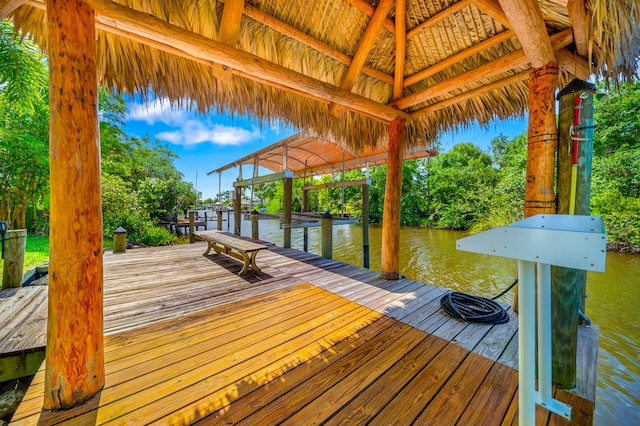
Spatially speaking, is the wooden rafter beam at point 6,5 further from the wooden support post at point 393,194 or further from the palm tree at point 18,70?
the wooden support post at point 393,194

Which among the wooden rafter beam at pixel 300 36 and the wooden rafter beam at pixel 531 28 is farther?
the wooden rafter beam at pixel 300 36

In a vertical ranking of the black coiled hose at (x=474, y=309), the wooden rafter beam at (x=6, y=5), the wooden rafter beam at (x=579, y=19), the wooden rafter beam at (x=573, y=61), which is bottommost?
the black coiled hose at (x=474, y=309)

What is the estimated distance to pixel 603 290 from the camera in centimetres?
496

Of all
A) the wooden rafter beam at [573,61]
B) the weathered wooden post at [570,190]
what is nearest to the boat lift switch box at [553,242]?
the weathered wooden post at [570,190]

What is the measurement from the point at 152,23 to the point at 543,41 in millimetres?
3285

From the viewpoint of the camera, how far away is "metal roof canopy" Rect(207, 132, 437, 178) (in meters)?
6.16

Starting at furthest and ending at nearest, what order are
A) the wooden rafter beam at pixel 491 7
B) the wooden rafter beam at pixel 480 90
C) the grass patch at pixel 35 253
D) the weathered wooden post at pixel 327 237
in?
1. the weathered wooden post at pixel 327 237
2. the grass patch at pixel 35 253
3. the wooden rafter beam at pixel 480 90
4. the wooden rafter beam at pixel 491 7

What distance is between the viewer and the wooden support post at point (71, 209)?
1414mm

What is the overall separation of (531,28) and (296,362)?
10.7 feet

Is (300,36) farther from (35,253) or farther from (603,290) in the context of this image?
(35,253)

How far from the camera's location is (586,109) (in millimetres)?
1888

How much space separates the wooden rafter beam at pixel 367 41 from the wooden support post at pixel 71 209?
2566 mm

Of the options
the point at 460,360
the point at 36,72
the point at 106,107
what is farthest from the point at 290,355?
the point at 106,107

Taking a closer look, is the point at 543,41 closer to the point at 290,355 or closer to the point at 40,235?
the point at 290,355
